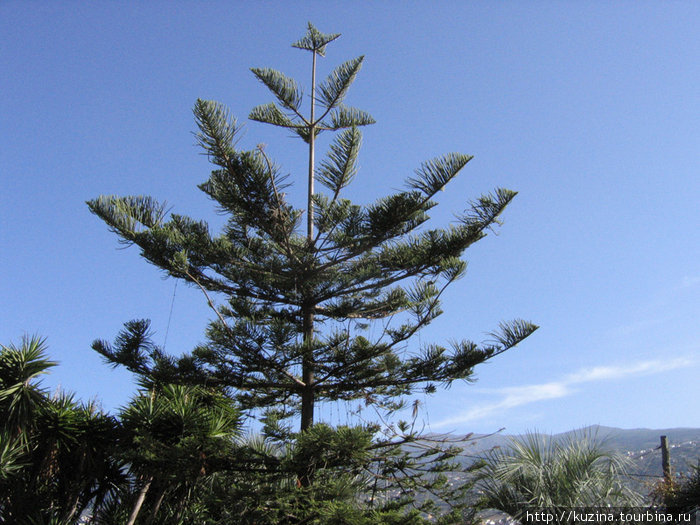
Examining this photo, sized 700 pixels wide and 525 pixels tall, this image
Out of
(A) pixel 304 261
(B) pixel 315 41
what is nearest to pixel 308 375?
(A) pixel 304 261

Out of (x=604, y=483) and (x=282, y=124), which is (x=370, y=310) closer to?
(x=282, y=124)

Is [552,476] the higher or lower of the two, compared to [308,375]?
lower

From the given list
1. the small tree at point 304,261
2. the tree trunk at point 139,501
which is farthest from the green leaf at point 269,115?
the tree trunk at point 139,501

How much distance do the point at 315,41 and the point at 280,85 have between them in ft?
2.77

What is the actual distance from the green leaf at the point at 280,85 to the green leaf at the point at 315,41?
0.64 meters

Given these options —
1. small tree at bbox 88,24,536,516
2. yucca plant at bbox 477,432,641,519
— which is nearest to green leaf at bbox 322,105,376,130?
small tree at bbox 88,24,536,516

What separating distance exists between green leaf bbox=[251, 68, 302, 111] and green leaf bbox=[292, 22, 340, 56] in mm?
645

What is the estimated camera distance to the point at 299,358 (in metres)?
5.12

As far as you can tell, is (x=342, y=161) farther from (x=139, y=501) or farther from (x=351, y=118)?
(x=139, y=501)

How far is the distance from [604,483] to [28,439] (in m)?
5.83

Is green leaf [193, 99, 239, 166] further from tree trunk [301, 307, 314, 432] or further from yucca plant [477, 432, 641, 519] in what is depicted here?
yucca plant [477, 432, 641, 519]

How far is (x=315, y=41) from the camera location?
6238 mm

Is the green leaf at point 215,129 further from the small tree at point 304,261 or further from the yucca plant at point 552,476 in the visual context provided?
the yucca plant at point 552,476

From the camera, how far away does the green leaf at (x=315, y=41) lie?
20.2 ft
